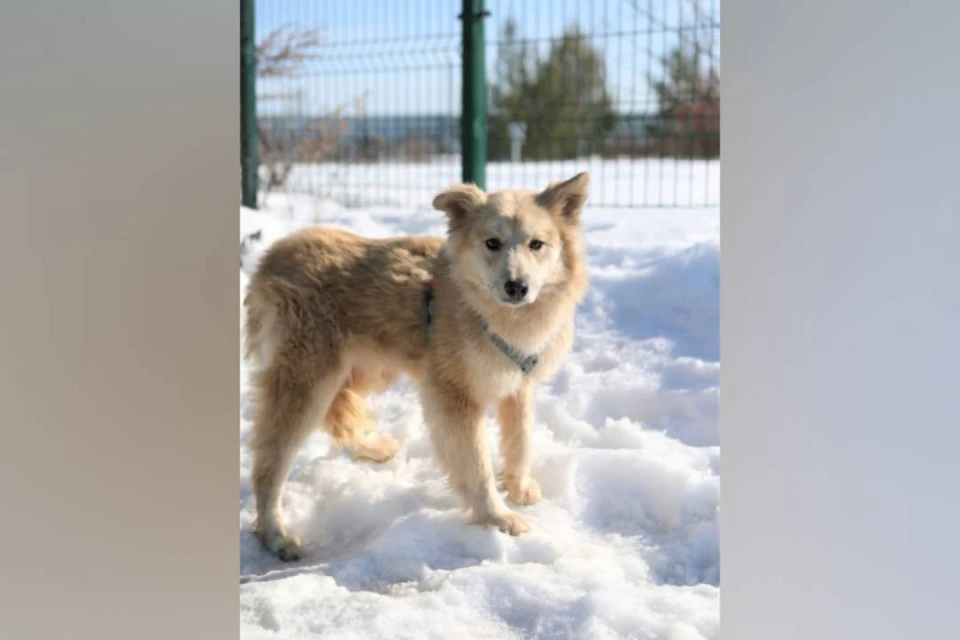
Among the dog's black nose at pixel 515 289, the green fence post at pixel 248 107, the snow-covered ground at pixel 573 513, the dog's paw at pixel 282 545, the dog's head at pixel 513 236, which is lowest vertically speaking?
the dog's paw at pixel 282 545

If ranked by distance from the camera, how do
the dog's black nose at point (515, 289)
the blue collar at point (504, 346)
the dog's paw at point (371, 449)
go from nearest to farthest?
the dog's black nose at point (515, 289) < the blue collar at point (504, 346) < the dog's paw at point (371, 449)

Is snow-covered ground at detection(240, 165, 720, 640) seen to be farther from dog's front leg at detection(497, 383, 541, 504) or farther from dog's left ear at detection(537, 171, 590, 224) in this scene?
dog's left ear at detection(537, 171, 590, 224)

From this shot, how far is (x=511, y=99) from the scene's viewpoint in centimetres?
809

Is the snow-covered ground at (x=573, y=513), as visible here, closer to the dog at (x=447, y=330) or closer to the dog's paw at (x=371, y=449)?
the dog's paw at (x=371, y=449)

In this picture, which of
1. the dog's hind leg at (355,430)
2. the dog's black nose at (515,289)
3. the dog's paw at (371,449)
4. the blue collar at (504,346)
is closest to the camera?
the dog's black nose at (515,289)

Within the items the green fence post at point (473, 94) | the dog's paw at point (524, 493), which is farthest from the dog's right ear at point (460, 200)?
the green fence post at point (473, 94)

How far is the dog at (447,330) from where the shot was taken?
3.24 meters

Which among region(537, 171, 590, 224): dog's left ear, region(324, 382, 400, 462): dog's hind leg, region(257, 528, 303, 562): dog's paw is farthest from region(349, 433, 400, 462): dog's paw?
region(537, 171, 590, 224): dog's left ear

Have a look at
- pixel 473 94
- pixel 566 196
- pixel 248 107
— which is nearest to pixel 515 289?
pixel 566 196

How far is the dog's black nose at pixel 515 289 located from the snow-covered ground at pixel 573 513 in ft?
2.26

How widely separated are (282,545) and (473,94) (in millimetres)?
2565
